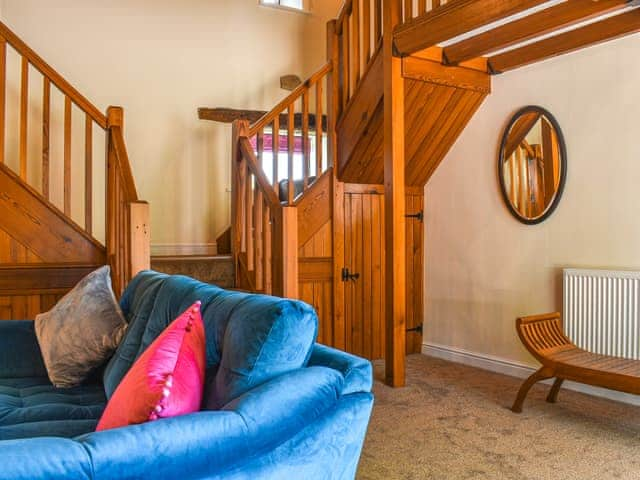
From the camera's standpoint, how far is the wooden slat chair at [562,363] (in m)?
2.86

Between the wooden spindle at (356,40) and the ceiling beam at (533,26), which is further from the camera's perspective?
the wooden spindle at (356,40)

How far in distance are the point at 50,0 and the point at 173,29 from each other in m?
1.12

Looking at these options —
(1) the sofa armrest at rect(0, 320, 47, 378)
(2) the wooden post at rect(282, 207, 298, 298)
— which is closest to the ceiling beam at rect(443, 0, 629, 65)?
(2) the wooden post at rect(282, 207, 298, 298)

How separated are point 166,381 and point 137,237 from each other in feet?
7.46

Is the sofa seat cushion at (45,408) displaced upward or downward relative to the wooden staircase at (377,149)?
downward

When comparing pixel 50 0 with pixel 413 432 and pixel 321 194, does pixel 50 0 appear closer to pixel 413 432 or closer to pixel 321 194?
pixel 321 194

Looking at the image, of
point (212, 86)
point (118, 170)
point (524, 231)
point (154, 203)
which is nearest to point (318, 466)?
point (118, 170)

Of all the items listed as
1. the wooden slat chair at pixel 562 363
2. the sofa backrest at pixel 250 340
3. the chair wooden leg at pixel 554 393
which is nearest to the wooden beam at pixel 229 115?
the wooden slat chair at pixel 562 363

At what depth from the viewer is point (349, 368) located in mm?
1479

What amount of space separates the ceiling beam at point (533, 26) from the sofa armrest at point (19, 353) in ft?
10.3

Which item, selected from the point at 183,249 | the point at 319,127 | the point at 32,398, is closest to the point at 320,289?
the point at 319,127

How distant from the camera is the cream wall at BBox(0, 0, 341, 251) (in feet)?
17.2

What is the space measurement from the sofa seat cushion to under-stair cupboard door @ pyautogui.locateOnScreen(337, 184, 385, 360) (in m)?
2.63

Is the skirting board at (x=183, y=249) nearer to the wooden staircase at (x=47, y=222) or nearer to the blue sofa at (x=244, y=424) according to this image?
the wooden staircase at (x=47, y=222)
